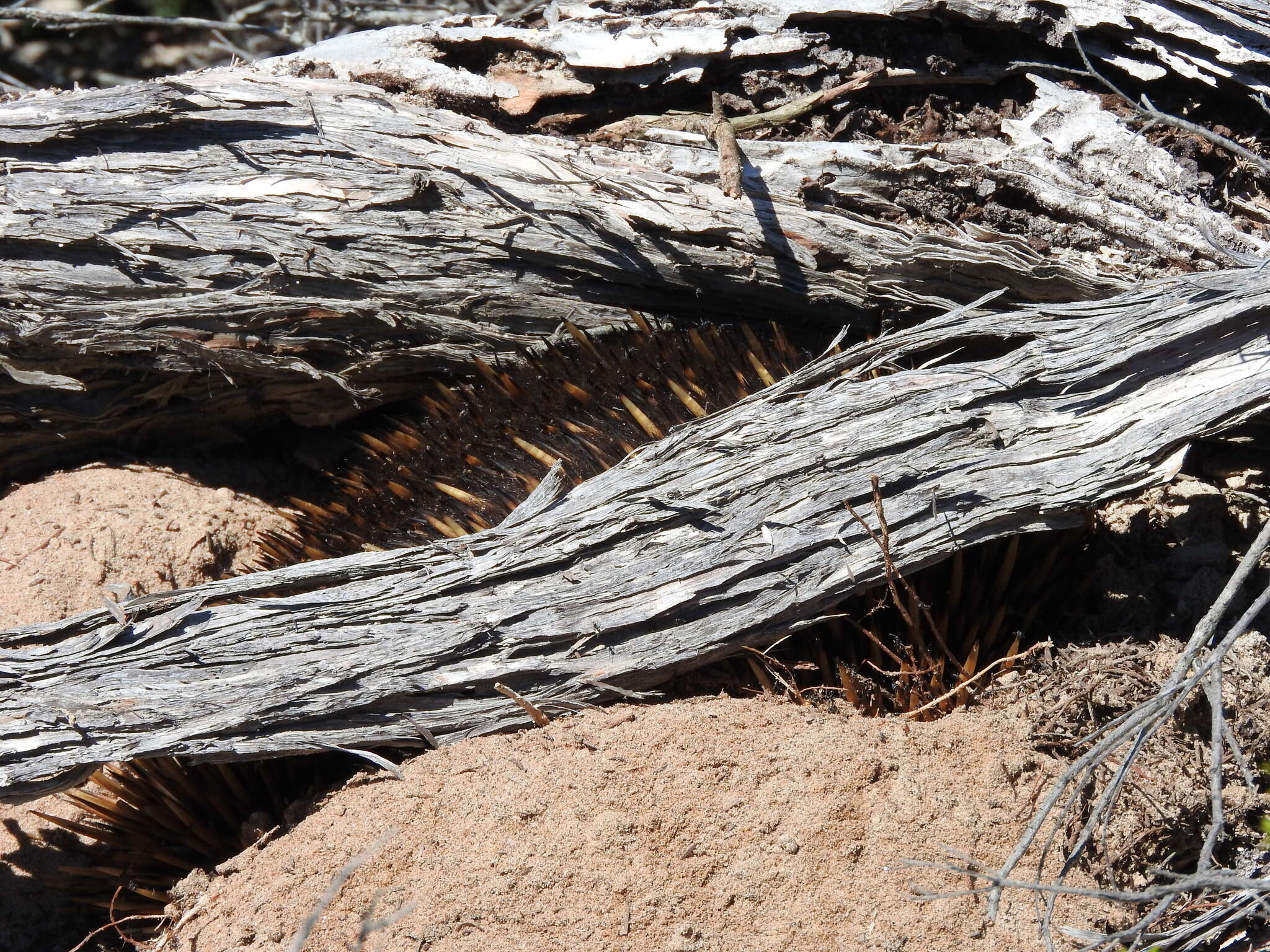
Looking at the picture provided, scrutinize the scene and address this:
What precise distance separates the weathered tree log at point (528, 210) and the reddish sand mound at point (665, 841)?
1.40m

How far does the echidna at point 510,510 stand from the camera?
2.48 metres

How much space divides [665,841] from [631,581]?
0.58 metres

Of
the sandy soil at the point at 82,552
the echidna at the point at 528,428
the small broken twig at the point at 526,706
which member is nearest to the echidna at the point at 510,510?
the echidna at the point at 528,428

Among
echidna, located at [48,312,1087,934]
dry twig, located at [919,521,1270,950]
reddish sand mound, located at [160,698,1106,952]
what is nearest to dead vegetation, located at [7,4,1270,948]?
echidna, located at [48,312,1087,934]

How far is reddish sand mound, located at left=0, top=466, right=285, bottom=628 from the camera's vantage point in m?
3.21

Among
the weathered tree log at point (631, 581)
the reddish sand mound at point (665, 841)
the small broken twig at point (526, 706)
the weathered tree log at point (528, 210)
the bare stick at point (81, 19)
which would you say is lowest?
the reddish sand mound at point (665, 841)

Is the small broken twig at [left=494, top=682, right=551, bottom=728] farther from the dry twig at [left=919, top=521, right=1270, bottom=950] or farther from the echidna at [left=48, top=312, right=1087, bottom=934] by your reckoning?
the dry twig at [left=919, top=521, right=1270, bottom=950]

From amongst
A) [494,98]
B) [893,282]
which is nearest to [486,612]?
[893,282]

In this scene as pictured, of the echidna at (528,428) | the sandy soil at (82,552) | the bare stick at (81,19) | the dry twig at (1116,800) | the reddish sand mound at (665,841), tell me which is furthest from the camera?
the bare stick at (81,19)

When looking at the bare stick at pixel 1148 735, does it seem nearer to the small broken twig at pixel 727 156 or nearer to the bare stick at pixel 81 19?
the small broken twig at pixel 727 156

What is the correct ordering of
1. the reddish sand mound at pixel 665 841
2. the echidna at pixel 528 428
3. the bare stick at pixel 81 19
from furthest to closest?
the bare stick at pixel 81 19, the echidna at pixel 528 428, the reddish sand mound at pixel 665 841

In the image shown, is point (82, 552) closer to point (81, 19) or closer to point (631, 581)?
point (631, 581)

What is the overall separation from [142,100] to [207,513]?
4.40 ft

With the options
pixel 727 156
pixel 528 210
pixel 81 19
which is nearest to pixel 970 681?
pixel 727 156
